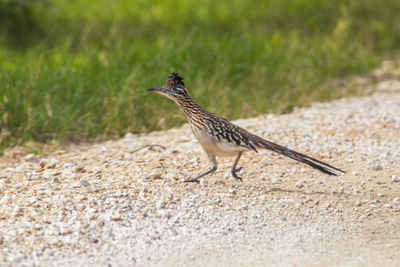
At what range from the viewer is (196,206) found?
5215 millimetres

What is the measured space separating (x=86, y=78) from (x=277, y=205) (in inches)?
157

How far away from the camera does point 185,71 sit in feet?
30.3

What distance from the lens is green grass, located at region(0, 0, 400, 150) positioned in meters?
7.80

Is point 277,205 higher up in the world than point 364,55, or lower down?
lower down

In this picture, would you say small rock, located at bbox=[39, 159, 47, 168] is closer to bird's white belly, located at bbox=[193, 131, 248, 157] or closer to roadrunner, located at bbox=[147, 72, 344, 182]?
roadrunner, located at bbox=[147, 72, 344, 182]

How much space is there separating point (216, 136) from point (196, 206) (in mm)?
639

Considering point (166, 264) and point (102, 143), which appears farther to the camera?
point (102, 143)

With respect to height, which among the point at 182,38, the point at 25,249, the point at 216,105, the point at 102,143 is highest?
the point at 182,38

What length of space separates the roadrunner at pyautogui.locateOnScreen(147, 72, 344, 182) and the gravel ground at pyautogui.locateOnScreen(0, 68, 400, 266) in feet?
1.10

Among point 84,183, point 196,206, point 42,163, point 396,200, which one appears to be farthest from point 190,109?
point 396,200

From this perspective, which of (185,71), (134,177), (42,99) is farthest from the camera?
(185,71)

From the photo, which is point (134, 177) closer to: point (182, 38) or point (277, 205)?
point (277, 205)

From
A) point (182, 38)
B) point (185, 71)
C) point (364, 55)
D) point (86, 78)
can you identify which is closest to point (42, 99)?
point (86, 78)

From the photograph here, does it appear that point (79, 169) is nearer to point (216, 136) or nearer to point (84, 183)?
point (84, 183)
